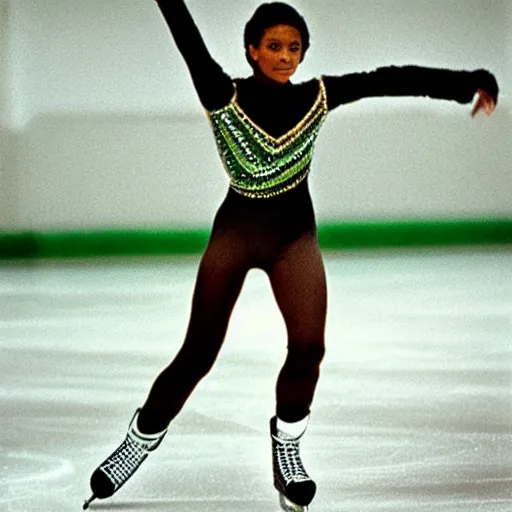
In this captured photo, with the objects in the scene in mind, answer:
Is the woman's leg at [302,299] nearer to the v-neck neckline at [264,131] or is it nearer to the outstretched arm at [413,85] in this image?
the v-neck neckline at [264,131]

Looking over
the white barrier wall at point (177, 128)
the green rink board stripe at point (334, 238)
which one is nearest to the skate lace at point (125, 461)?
the white barrier wall at point (177, 128)

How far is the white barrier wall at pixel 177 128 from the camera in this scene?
5887 millimetres

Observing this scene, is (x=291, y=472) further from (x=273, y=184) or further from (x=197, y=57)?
(x=197, y=57)

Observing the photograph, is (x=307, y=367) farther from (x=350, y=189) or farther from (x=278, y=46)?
(x=350, y=189)

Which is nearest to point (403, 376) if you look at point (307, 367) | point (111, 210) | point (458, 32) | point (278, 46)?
point (307, 367)

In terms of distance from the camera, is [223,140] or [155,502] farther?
[155,502]

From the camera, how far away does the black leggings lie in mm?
2641

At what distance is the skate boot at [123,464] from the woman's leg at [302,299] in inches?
15.9

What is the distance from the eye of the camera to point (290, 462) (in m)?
2.78

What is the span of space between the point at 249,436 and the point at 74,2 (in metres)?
3.62

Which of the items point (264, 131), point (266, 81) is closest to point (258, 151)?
point (264, 131)

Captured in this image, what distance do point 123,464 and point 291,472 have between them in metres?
0.41

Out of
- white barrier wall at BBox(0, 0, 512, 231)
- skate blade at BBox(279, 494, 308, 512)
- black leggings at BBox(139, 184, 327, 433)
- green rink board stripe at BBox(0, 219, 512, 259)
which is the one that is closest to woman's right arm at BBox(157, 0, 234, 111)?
black leggings at BBox(139, 184, 327, 433)

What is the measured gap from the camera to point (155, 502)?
2828 millimetres
